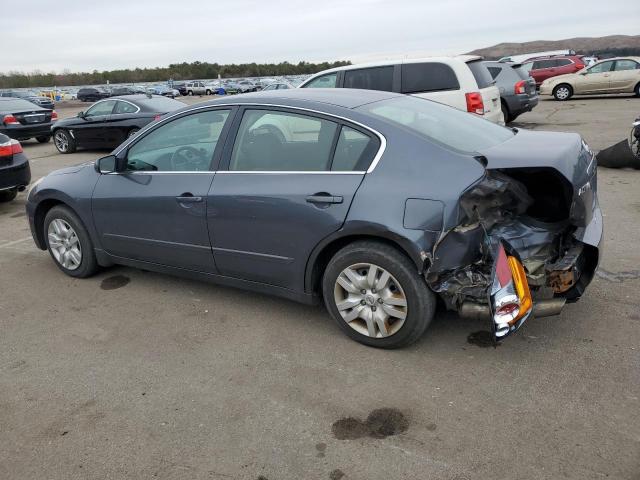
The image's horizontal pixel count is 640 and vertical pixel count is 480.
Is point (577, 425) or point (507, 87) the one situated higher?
point (507, 87)

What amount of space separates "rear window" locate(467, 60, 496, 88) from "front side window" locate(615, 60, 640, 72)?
47.1 feet

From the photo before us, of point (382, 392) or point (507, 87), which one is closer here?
point (382, 392)

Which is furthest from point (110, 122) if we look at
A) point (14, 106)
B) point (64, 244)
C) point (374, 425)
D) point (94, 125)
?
point (374, 425)

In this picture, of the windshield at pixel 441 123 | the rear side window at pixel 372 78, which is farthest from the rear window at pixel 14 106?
the windshield at pixel 441 123

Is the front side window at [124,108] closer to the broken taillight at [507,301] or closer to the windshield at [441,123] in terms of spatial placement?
the windshield at [441,123]

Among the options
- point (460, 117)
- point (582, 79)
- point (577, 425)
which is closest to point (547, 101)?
point (582, 79)

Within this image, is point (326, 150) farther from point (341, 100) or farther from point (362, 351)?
point (362, 351)

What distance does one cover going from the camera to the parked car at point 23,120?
14.6 meters

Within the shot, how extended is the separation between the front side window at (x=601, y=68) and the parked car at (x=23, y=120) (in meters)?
19.4

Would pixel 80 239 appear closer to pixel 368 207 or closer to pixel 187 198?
pixel 187 198

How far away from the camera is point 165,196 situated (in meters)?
4.11

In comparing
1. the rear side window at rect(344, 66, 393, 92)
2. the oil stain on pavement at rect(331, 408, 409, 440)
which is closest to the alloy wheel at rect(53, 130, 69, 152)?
the rear side window at rect(344, 66, 393, 92)

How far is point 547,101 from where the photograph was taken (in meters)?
22.7

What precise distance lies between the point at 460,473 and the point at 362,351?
117cm
